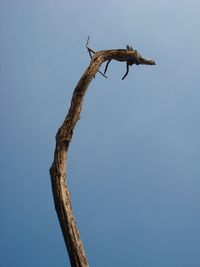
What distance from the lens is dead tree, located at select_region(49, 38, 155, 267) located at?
502 cm

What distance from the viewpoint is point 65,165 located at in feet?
17.7

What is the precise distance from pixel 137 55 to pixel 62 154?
238 cm

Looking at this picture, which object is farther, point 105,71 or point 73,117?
point 105,71

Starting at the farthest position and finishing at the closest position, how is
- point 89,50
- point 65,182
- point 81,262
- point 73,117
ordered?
point 89,50
point 73,117
point 65,182
point 81,262

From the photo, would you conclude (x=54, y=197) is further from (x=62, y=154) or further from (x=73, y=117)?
(x=73, y=117)

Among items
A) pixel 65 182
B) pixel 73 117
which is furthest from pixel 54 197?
pixel 73 117

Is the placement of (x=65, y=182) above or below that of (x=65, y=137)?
below

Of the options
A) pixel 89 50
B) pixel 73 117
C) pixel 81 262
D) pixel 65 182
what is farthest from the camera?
pixel 89 50

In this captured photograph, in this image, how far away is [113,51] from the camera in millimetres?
6453

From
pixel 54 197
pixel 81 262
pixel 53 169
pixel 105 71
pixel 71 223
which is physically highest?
pixel 105 71

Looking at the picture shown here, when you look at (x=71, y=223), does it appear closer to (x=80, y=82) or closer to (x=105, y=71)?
(x=80, y=82)

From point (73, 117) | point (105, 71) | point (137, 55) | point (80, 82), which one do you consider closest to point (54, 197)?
point (73, 117)

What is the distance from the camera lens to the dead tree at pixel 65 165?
5.02 meters

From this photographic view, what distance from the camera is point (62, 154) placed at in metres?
5.48
